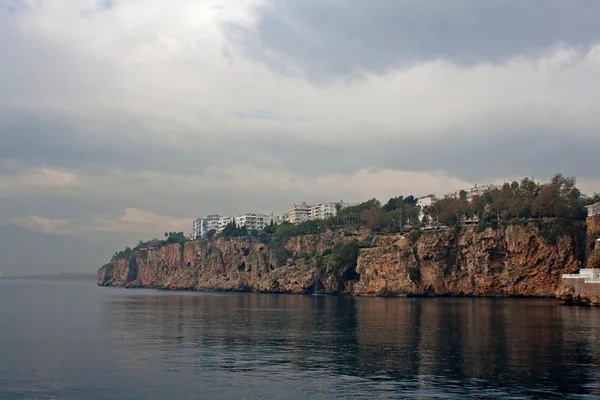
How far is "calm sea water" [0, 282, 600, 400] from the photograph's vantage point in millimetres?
32250

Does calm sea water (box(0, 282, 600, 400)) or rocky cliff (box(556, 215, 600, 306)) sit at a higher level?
rocky cliff (box(556, 215, 600, 306))


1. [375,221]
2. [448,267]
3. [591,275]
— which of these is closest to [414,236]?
[448,267]

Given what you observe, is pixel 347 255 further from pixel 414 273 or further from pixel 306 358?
pixel 306 358

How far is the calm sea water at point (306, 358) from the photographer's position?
32.2 metres

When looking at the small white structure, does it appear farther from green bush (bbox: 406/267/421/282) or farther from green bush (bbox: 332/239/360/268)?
green bush (bbox: 332/239/360/268)

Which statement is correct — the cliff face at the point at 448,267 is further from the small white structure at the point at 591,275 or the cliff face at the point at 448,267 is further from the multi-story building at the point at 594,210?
the small white structure at the point at 591,275

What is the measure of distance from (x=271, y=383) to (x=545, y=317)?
1890 inches

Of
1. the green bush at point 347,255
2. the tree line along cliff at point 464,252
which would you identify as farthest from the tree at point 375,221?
the green bush at point 347,255

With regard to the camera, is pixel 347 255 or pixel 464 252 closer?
pixel 464 252

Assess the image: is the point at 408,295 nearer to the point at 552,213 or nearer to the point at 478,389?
the point at 552,213

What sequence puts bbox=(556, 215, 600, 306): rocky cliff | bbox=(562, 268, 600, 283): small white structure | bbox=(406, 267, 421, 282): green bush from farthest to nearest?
bbox=(406, 267, 421, 282): green bush, bbox=(556, 215, 600, 306): rocky cliff, bbox=(562, 268, 600, 283): small white structure

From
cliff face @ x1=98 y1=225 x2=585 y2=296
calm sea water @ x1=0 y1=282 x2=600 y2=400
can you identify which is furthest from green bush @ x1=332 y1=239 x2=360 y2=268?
calm sea water @ x1=0 y1=282 x2=600 y2=400

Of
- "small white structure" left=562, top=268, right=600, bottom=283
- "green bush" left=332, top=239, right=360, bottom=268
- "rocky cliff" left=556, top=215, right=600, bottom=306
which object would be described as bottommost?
"rocky cliff" left=556, top=215, right=600, bottom=306

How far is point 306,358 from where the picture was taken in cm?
4244
